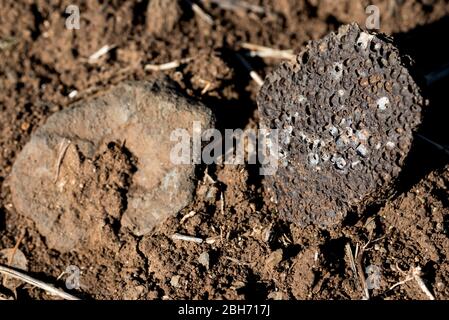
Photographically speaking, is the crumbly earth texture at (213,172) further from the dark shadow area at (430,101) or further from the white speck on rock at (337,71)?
the white speck on rock at (337,71)

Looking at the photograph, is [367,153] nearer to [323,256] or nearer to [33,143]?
[323,256]

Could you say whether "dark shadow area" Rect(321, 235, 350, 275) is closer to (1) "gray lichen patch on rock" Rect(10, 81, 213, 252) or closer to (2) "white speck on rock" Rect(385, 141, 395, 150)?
(2) "white speck on rock" Rect(385, 141, 395, 150)

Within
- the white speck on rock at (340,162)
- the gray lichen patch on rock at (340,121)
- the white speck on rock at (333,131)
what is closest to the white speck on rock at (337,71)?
the gray lichen patch on rock at (340,121)

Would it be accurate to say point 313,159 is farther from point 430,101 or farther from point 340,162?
point 430,101

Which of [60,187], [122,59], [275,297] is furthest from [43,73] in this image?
[275,297]

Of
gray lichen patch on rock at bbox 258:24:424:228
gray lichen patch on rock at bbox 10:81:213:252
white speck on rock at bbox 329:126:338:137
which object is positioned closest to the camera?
gray lichen patch on rock at bbox 258:24:424:228

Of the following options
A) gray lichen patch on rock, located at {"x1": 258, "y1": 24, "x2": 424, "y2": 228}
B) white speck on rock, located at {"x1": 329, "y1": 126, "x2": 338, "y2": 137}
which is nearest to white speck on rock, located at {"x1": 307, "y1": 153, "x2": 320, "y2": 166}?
gray lichen patch on rock, located at {"x1": 258, "y1": 24, "x2": 424, "y2": 228}
